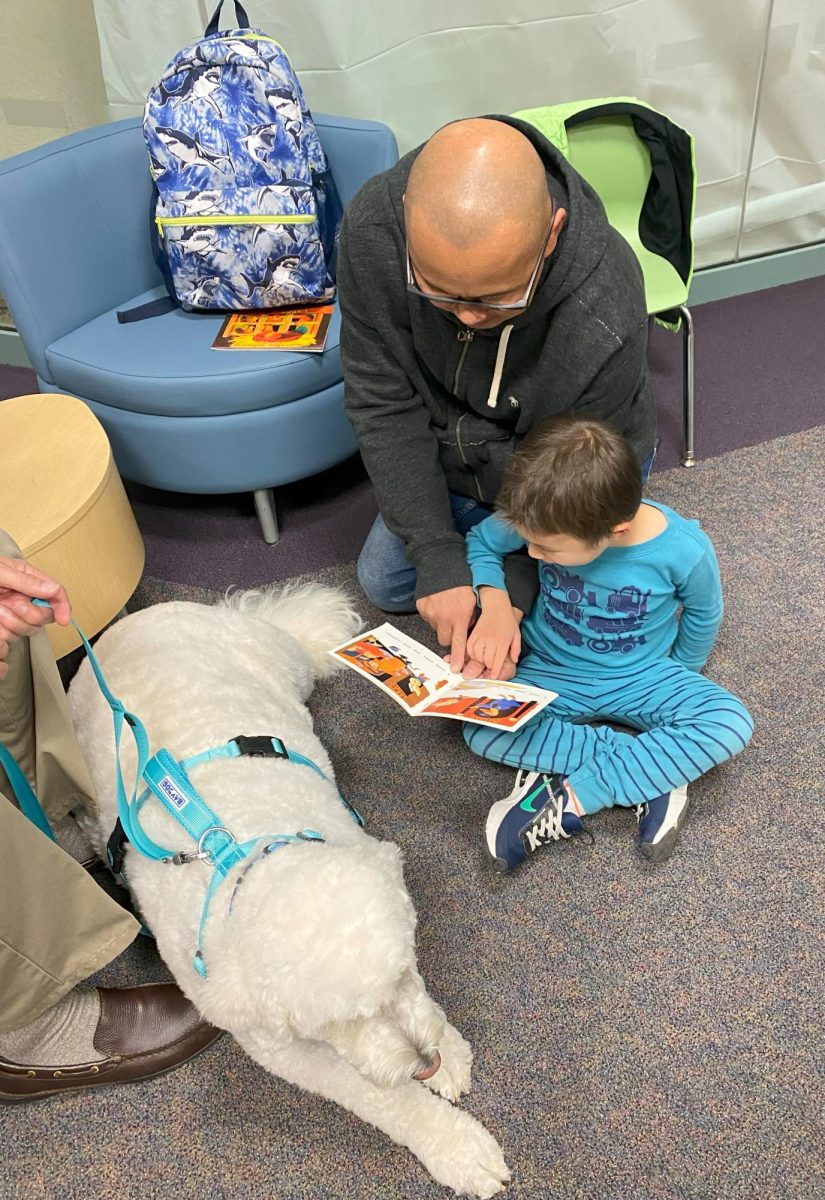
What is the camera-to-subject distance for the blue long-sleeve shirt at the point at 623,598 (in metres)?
1.58

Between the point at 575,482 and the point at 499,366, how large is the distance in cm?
33

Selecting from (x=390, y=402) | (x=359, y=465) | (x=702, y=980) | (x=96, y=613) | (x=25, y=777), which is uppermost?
(x=390, y=402)

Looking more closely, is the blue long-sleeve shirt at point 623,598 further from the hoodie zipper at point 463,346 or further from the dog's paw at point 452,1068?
the dog's paw at point 452,1068

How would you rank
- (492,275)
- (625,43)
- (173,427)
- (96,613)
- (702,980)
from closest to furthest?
(492,275), (702,980), (96,613), (173,427), (625,43)

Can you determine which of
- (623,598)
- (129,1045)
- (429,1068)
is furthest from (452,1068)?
(623,598)

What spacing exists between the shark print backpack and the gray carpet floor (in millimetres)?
1302

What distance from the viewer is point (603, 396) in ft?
5.08

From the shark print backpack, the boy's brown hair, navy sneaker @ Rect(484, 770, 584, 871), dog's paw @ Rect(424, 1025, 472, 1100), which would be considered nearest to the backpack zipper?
the shark print backpack

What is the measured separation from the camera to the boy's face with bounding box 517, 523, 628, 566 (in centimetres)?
146

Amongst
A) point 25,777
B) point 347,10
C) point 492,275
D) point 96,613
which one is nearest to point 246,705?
point 25,777

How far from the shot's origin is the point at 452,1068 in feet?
4.39

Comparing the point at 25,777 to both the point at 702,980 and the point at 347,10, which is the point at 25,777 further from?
the point at 347,10

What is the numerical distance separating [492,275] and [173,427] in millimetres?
1149

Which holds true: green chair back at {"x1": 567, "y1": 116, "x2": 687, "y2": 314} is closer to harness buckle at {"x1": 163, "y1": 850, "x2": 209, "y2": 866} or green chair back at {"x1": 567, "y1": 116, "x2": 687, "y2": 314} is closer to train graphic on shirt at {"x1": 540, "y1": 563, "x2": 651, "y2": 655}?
train graphic on shirt at {"x1": 540, "y1": 563, "x2": 651, "y2": 655}
